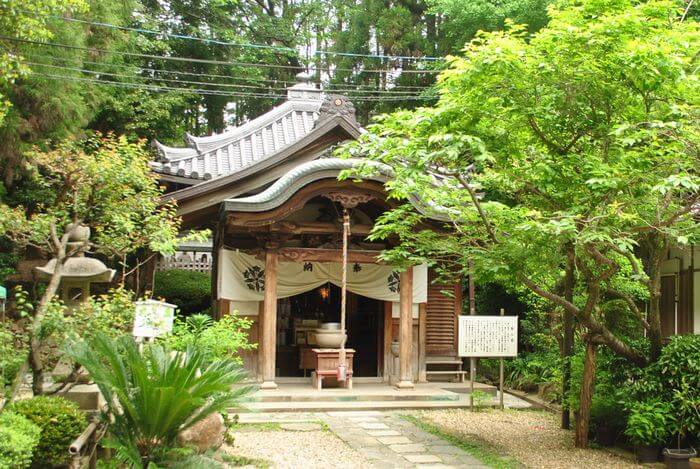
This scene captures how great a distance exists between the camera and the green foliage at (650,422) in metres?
8.08

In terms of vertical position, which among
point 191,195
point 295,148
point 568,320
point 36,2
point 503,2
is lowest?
point 568,320

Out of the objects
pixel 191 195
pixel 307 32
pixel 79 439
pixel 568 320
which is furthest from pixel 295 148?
pixel 307 32

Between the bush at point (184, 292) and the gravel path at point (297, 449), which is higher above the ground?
the bush at point (184, 292)

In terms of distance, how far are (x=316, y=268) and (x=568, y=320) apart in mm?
5328

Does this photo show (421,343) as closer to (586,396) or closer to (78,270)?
(586,396)

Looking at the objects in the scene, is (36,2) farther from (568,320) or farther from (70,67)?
(568,320)

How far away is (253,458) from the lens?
26.6 ft

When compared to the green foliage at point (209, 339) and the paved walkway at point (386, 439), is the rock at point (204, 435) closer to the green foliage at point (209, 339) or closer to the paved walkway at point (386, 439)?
the green foliage at point (209, 339)

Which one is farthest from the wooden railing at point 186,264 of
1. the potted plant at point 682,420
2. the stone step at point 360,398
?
the potted plant at point 682,420

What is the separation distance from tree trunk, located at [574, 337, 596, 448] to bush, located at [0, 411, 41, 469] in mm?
6774

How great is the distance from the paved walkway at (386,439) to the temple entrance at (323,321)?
415cm

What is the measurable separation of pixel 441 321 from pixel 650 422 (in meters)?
7.61

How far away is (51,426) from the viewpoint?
20.9ft

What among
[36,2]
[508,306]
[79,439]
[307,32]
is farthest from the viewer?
[307,32]
